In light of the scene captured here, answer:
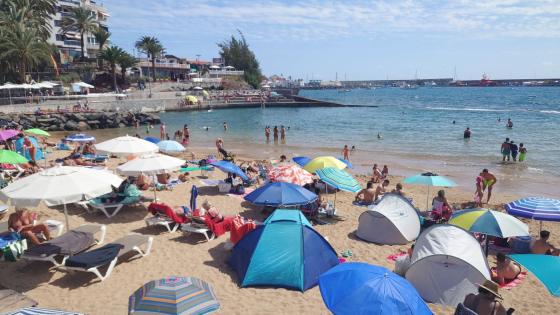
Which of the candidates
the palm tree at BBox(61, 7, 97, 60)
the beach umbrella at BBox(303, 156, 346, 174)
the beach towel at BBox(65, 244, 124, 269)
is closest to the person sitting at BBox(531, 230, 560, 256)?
the beach umbrella at BBox(303, 156, 346, 174)

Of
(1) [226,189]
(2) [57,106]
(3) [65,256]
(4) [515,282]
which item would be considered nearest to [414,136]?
(1) [226,189]

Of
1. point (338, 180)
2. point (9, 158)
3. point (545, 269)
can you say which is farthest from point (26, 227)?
point (545, 269)

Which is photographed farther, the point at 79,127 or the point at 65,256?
the point at 79,127

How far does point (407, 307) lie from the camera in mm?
5059

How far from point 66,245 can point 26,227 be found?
138cm

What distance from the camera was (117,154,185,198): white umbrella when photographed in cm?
1070

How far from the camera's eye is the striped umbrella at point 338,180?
1164 centimetres

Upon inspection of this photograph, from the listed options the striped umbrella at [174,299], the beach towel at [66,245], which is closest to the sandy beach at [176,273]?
the beach towel at [66,245]

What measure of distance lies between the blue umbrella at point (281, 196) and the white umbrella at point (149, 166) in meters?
2.33

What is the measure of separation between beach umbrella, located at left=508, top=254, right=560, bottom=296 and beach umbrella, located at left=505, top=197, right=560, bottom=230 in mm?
2720

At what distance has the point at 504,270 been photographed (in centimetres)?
797

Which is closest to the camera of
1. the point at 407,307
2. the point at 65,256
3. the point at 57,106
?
the point at 407,307

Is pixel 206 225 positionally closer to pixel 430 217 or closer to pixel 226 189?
pixel 226 189

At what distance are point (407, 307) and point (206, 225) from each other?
579 centimetres
